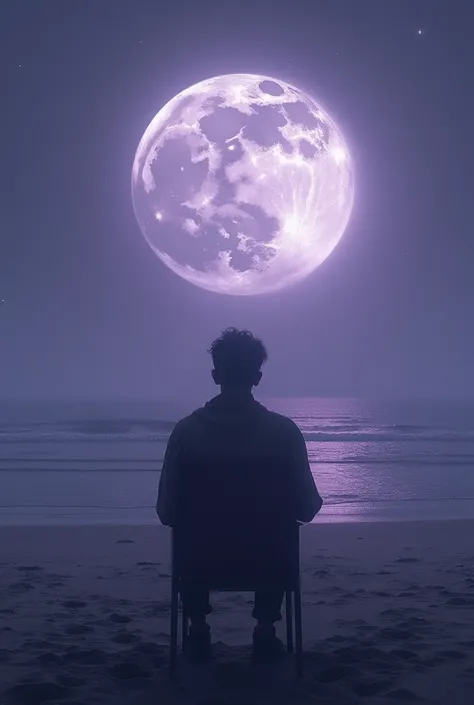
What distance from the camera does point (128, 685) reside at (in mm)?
3457

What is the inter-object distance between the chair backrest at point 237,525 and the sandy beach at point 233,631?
54 cm

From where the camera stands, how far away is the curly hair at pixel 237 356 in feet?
11.8

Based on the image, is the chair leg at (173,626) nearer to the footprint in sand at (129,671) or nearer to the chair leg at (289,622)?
the footprint in sand at (129,671)

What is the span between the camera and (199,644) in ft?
12.5

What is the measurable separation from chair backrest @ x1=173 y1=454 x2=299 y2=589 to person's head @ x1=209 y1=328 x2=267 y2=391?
45cm

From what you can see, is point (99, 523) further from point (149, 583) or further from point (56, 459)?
point (56, 459)

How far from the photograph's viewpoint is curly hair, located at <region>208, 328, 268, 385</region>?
142 inches

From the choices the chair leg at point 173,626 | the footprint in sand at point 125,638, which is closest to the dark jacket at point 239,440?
the chair leg at point 173,626

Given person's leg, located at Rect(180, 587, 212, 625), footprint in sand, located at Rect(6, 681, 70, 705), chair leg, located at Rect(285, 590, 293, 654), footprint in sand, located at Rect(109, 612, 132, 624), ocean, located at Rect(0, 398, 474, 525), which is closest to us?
footprint in sand, located at Rect(6, 681, 70, 705)

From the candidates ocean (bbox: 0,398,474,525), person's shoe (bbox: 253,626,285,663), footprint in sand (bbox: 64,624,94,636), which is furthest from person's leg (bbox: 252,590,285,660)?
ocean (bbox: 0,398,474,525)

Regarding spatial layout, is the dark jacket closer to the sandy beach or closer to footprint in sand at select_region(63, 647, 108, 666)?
the sandy beach

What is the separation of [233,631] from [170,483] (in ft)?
5.18

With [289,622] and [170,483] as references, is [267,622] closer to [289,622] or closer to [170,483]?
[289,622]

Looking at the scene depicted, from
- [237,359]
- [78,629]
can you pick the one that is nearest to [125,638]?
[78,629]
